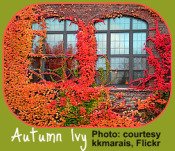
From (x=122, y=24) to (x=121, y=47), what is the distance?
80cm

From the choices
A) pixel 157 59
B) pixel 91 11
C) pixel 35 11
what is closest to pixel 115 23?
pixel 91 11

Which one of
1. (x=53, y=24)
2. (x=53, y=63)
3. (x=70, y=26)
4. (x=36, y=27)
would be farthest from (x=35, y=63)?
(x=70, y=26)

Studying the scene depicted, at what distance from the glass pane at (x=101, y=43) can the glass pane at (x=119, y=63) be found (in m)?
0.47

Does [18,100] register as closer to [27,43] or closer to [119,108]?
[27,43]

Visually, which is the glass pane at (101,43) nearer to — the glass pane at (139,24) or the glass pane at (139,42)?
the glass pane at (139,42)

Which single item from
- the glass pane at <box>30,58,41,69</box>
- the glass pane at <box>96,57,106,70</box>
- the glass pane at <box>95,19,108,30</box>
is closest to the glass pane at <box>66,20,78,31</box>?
the glass pane at <box>95,19,108,30</box>

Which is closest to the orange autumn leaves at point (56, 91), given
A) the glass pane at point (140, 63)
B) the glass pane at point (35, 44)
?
the glass pane at point (35, 44)

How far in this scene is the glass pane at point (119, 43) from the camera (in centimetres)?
1375

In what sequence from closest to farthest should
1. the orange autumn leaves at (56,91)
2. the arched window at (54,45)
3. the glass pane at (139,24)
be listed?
the orange autumn leaves at (56,91), the glass pane at (139,24), the arched window at (54,45)

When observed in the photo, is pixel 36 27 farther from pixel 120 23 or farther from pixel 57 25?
pixel 120 23

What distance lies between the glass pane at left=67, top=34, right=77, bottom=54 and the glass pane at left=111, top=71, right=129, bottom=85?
5.24 feet

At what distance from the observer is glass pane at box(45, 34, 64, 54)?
13.9 m

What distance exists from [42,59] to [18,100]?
A: 1686mm

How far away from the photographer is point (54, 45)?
548 inches
